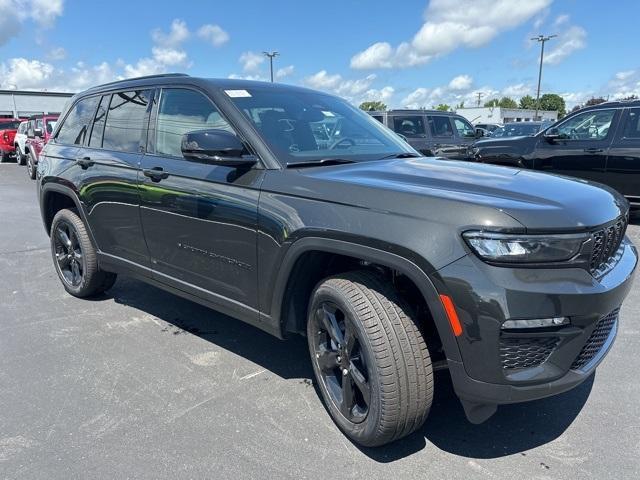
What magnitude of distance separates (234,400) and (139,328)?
57.2 inches

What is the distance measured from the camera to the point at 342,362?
2.68 m

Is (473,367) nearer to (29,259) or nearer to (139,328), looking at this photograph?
(139,328)

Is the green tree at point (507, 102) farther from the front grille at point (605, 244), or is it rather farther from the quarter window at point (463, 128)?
the front grille at point (605, 244)

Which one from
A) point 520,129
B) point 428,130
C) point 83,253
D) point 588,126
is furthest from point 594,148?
point 520,129

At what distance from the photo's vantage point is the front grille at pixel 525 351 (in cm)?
211

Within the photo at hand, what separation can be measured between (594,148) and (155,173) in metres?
6.86

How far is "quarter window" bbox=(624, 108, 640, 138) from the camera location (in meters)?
7.54

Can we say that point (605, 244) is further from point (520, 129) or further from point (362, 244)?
point (520, 129)

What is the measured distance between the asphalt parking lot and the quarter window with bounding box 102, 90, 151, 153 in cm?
144

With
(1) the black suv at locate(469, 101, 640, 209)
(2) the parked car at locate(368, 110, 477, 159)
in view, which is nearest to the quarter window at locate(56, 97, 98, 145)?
(1) the black suv at locate(469, 101, 640, 209)

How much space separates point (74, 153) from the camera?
4512mm

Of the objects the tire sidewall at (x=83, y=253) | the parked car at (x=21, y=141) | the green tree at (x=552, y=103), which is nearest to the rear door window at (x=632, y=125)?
the tire sidewall at (x=83, y=253)

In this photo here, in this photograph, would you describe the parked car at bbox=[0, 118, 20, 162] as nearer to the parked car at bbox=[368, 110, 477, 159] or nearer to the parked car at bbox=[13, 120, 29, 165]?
the parked car at bbox=[13, 120, 29, 165]

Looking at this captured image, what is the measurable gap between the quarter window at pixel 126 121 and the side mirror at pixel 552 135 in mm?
6694
